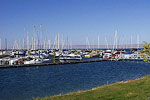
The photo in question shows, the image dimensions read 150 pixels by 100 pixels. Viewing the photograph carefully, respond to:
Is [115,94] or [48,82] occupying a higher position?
[115,94]

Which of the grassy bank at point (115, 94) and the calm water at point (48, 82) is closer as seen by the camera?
the grassy bank at point (115, 94)

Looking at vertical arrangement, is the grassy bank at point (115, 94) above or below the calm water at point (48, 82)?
above

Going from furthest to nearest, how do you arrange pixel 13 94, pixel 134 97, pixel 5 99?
pixel 13 94, pixel 5 99, pixel 134 97

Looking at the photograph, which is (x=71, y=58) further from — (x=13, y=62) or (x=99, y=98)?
(x=99, y=98)

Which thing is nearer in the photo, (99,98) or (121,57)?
(99,98)

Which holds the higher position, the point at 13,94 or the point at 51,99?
the point at 51,99

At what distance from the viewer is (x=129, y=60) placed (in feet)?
256

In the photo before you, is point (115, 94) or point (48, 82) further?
point (48, 82)

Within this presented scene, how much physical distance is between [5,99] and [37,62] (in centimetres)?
4008

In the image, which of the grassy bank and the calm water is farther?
the calm water

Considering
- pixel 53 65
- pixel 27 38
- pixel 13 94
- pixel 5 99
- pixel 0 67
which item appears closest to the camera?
pixel 5 99

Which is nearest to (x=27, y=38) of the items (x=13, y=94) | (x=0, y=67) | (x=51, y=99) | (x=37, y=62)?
(x=37, y=62)

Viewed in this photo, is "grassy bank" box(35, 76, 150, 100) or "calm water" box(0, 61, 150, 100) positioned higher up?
"grassy bank" box(35, 76, 150, 100)

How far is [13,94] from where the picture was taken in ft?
83.3
